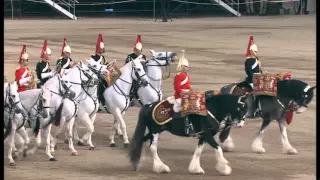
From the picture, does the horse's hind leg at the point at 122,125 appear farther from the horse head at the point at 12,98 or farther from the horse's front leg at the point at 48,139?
the horse head at the point at 12,98

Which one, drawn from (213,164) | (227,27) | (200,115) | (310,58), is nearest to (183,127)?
(200,115)

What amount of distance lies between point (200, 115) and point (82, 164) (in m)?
2.38

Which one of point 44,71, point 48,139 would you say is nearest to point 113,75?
point 44,71

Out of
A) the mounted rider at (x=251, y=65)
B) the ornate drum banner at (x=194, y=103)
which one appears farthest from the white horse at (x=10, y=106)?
the mounted rider at (x=251, y=65)

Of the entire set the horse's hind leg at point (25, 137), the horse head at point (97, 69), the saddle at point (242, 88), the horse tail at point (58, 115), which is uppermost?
the horse head at point (97, 69)

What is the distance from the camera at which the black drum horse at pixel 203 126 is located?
13055mm

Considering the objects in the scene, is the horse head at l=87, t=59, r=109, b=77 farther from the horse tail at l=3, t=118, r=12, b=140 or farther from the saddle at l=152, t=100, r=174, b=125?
the horse tail at l=3, t=118, r=12, b=140

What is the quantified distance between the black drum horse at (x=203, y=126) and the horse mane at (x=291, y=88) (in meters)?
1.58

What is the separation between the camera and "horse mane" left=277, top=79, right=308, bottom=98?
1460cm

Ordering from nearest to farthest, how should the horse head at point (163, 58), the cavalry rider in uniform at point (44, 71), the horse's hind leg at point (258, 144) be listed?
the horse's hind leg at point (258, 144) → the cavalry rider in uniform at point (44, 71) → the horse head at point (163, 58)

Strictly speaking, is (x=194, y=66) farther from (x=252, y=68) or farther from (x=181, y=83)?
(x=181, y=83)

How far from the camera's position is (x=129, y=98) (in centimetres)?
1593

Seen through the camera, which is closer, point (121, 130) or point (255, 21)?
point (121, 130)

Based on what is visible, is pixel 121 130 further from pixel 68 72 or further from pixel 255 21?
pixel 255 21
